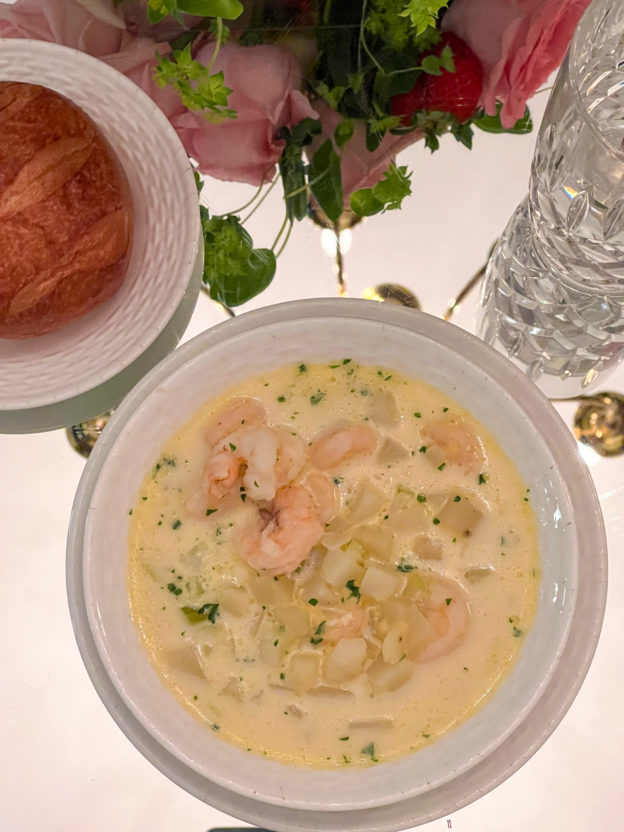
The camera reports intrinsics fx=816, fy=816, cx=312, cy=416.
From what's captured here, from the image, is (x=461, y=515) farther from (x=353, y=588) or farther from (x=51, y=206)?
(x=51, y=206)

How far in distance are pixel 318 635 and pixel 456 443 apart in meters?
0.27

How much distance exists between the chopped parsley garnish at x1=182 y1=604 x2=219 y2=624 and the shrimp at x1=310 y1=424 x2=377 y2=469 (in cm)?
21

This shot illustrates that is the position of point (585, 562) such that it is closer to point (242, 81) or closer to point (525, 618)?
point (525, 618)

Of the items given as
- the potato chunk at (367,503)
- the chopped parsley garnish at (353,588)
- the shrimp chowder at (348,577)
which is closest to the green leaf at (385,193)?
the shrimp chowder at (348,577)


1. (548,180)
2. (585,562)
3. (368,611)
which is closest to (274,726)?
(368,611)

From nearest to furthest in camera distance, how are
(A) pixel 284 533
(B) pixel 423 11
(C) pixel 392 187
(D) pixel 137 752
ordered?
(B) pixel 423 11
(A) pixel 284 533
(C) pixel 392 187
(D) pixel 137 752

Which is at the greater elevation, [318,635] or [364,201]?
[364,201]

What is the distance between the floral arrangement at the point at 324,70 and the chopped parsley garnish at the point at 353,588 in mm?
472

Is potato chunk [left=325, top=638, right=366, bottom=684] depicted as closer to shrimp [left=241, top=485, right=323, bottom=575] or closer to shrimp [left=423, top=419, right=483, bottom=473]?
shrimp [left=241, top=485, right=323, bottom=575]

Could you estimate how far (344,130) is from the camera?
979 millimetres

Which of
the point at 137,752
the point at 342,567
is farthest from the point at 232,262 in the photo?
the point at 137,752

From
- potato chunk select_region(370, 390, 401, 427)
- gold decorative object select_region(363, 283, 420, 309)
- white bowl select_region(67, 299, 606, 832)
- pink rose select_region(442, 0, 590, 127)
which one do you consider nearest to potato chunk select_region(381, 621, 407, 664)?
white bowl select_region(67, 299, 606, 832)

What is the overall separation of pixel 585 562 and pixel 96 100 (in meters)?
0.82

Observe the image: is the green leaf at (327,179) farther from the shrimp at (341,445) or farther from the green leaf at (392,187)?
the shrimp at (341,445)
